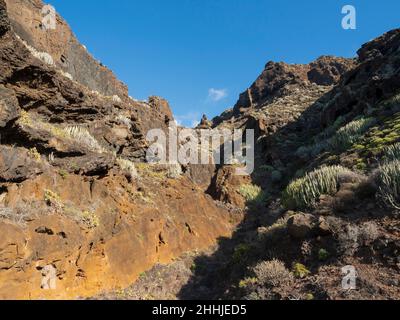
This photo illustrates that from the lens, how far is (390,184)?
9758mm

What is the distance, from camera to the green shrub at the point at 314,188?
39.4 feet

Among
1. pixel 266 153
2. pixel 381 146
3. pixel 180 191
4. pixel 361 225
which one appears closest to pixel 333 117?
pixel 266 153

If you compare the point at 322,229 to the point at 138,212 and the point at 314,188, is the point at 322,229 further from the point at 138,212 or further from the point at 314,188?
the point at 138,212

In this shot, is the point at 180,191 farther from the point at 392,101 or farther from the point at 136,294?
the point at 392,101

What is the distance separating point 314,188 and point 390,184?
3044 mm

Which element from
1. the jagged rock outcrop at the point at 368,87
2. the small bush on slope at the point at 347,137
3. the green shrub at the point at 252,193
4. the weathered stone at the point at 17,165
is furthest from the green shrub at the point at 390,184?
the jagged rock outcrop at the point at 368,87

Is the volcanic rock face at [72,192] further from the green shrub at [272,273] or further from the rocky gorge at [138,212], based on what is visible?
the green shrub at [272,273]

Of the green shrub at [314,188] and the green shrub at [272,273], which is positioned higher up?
the green shrub at [314,188]

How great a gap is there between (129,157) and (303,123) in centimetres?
2558

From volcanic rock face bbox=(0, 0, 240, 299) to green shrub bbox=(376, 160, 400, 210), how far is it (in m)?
7.70

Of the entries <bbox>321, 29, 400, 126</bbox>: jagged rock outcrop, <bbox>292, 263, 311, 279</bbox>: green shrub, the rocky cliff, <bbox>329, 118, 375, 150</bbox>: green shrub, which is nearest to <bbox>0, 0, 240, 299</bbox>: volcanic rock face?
the rocky cliff

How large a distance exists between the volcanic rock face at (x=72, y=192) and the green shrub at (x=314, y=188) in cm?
460

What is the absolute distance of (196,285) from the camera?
11.5 m

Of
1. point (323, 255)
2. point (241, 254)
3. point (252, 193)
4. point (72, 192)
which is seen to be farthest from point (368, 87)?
point (72, 192)
